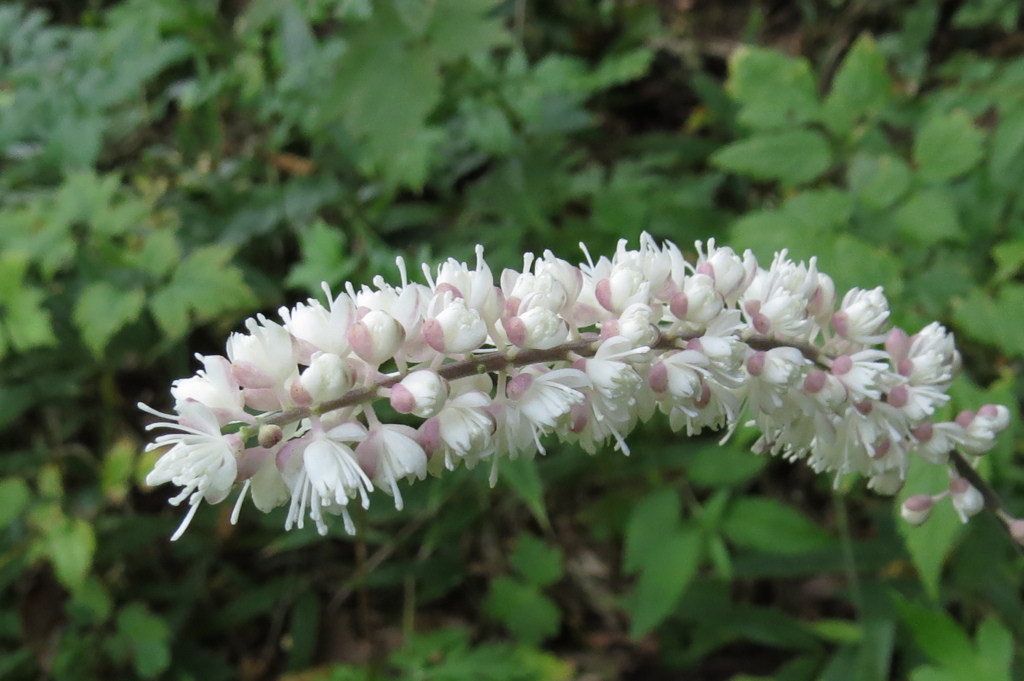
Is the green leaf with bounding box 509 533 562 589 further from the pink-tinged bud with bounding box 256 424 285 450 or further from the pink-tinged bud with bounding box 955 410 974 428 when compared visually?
the pink-tinged bud with bounding box 256 424 285 450

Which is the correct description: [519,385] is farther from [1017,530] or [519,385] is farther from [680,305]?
[1017,530]

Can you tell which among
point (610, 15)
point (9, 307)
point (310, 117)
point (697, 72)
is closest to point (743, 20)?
point (697, 72)

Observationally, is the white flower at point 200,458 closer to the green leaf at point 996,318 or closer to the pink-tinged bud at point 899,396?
the pink-tinged bud at point 899,396

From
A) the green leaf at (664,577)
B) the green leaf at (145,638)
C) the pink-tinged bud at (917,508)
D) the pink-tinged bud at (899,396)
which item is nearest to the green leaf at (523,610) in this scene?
the green leaf at (664,577)

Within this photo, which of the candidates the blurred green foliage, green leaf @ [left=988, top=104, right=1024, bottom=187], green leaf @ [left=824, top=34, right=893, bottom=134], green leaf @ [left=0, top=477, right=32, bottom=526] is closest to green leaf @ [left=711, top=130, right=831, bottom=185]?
the blurred green foliage

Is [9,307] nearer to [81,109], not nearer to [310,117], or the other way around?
[81,109]

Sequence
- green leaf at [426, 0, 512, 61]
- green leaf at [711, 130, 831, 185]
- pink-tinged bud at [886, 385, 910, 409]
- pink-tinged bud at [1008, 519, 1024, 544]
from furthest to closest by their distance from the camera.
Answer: green leaf at [711, 130, 831, 185]
green leaf at [426, 0, 512, 61]
pink-tinged bud at [1008, 519, 1024, 544]
pink-tinged bud at [886, 385, 910, 409]
